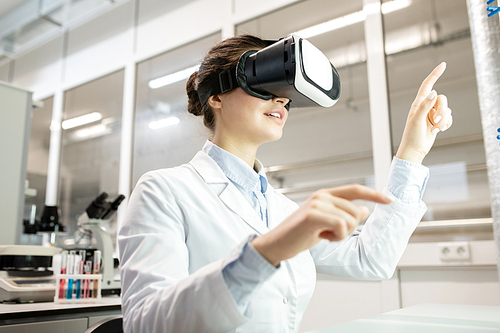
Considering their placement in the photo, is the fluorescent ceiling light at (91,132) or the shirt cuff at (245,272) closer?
the shirt cuff at (245,272)

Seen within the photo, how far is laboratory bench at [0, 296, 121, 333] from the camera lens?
4.90 ft

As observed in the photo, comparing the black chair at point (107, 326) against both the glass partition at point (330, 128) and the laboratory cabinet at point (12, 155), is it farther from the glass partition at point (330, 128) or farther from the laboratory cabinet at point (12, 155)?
the laboratory cabinet at point (12, 155)

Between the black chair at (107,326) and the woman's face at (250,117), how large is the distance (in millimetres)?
635

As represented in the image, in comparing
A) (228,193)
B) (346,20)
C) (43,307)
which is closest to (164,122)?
(346,20)

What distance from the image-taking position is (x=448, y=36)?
2211 mm

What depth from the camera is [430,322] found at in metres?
0.93

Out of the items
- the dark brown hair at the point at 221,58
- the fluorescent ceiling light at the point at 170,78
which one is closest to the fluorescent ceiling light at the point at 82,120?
the fluorescent ceiling light at the point at 170,78

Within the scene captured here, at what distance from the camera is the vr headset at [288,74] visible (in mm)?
994

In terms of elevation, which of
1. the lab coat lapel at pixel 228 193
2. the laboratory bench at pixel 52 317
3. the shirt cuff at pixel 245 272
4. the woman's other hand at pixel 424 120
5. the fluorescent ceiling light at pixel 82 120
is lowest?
the laboratory bench at pixel 52 317

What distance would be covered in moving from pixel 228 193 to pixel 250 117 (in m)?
0.22

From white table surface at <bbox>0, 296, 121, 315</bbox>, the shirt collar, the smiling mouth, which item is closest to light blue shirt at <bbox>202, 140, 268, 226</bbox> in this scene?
the shirt collar

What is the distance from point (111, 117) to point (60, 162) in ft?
2.71

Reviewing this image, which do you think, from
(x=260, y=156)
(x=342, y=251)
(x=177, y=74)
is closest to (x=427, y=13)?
(x=260, y=156)

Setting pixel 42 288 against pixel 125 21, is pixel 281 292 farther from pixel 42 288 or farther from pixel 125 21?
pixel 125 21
